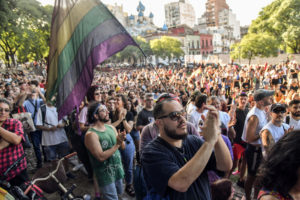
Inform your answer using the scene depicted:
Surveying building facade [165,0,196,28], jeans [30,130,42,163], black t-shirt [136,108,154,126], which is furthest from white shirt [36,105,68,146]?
building facade [165,0,196,28]

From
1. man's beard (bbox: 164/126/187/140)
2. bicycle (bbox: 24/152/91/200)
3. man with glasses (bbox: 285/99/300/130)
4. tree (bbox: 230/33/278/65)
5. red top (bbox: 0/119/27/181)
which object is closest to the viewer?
man's beard (bbox: 164/126/187/140)

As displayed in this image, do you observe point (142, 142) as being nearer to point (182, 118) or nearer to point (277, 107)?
point (182, 118)

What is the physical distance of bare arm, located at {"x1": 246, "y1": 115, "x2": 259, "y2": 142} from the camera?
12.0 ft

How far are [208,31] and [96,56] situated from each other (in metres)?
101

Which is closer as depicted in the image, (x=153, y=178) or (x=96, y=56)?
(x=153, y=178)

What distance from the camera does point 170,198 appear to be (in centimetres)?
165

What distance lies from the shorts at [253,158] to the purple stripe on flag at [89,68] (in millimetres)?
2587

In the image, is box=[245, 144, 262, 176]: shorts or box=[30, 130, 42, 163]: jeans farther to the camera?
box=[30, 130, 42, 163]: jeans

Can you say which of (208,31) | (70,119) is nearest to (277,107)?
(70,119)

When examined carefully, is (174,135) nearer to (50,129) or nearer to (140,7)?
(50,129)

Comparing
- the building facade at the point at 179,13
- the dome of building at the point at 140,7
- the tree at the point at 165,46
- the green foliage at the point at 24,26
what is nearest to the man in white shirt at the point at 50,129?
the green foliage at the point at 24,26

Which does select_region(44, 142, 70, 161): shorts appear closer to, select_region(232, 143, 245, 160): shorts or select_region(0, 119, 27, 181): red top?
select_region(0, 119, 27, 181): red top

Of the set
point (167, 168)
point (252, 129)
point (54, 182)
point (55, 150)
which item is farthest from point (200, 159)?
point (55, 150)

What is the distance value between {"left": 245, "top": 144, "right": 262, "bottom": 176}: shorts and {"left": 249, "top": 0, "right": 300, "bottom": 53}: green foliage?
37923 mm
